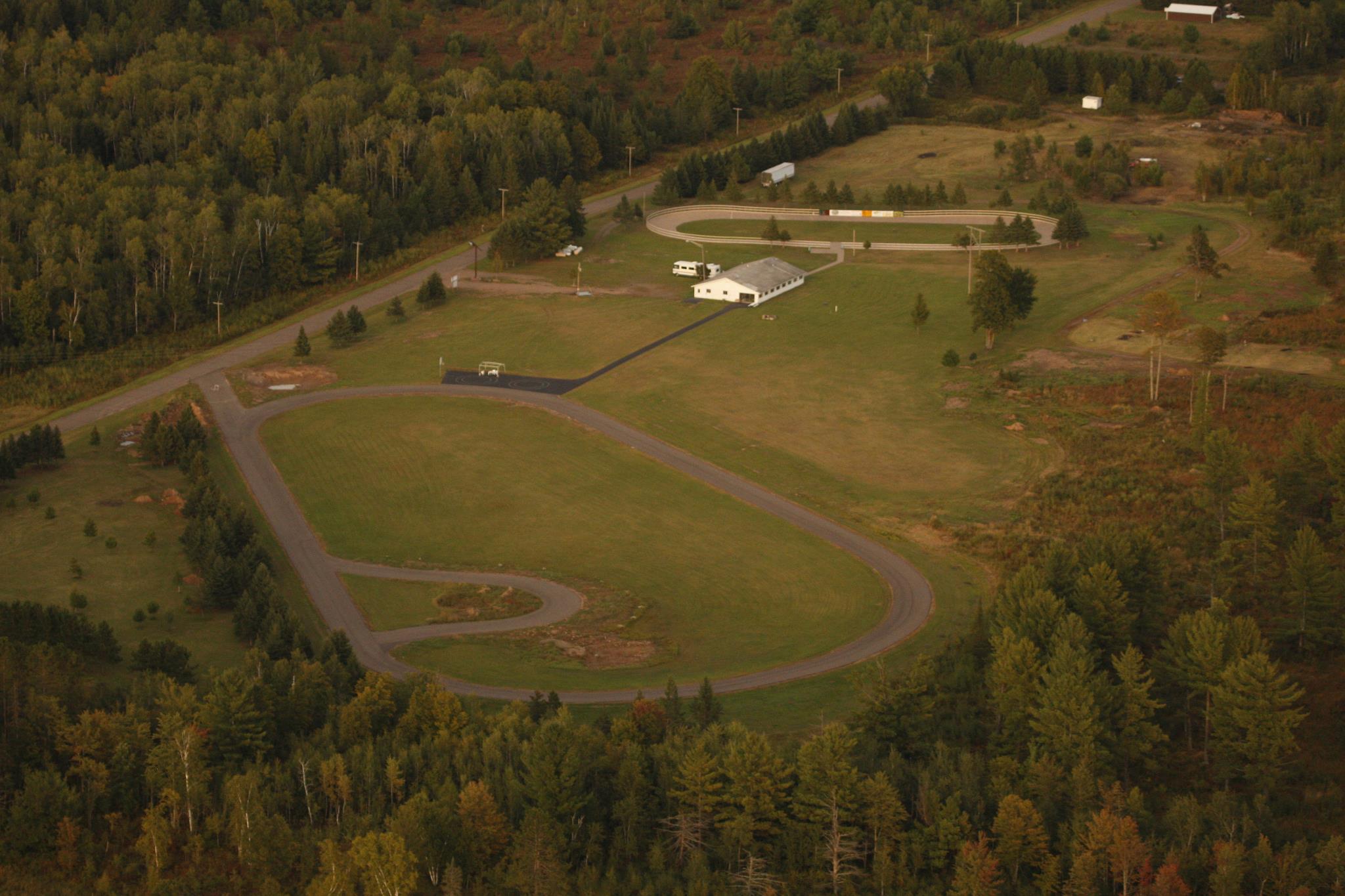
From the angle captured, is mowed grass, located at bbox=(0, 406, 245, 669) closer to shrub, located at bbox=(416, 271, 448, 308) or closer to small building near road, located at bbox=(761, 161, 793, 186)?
shrub, located at bbox=(416, 271, 448, 308)

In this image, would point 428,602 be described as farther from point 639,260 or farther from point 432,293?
point 639,260

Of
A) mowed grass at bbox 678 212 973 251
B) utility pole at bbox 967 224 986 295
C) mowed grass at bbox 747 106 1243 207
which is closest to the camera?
utility pole at bbox 967 224 986 295

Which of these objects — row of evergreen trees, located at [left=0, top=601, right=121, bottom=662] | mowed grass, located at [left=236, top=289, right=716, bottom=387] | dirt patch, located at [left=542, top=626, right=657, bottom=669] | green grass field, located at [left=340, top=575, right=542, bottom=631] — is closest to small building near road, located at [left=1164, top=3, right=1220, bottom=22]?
mowed grass, located at [left=236, top=289, right=716, bottom=387]

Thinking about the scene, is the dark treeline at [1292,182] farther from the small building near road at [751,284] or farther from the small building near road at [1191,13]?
the small building near road at [1191,13]

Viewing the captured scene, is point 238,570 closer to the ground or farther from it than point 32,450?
closer to the ground

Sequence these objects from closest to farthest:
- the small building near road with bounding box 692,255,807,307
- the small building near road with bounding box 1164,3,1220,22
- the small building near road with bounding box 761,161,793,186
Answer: the small building near road with bounding box 692,255,807,307 < the small building near road with bounding box 761,161,793,186 < the small building near road with bounding box 1164,3,1220,22

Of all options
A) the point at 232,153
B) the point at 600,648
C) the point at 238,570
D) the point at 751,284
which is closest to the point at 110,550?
the point at 238,570

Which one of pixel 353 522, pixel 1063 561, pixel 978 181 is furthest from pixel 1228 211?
pixel 353 522

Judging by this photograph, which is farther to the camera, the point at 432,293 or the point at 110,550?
the point at 432,293
